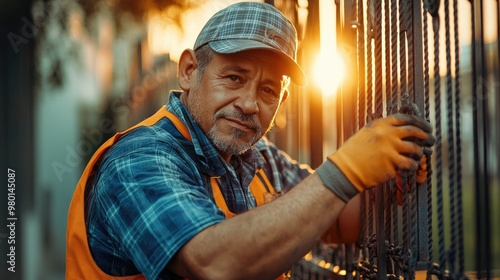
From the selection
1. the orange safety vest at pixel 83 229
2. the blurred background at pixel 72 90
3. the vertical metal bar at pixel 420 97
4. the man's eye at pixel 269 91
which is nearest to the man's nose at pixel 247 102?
the man's eye at pixel 269 91

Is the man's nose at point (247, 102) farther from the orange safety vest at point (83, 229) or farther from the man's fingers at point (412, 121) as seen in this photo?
the man's fingers at point (412, 121)

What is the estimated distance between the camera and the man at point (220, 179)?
165 centimetres

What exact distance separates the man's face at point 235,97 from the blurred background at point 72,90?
3.95 ft

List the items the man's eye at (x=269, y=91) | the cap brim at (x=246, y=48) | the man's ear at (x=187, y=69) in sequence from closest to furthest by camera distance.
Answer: the cap brim at (x=246, y=48) < the man's eye at (x=269, y=91) < the man's ear at (x=187, y=69)

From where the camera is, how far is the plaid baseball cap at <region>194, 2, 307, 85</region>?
2266 mm

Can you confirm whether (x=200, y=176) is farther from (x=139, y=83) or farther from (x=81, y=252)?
(x=139, y=83)

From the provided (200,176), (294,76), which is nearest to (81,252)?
(200,176)

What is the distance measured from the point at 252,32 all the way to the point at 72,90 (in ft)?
15.2

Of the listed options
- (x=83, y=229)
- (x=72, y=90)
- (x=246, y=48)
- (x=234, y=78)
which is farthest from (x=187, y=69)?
(x=72, y=90)

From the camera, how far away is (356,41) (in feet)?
A: 7.99

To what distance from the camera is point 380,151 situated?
65.2 inches

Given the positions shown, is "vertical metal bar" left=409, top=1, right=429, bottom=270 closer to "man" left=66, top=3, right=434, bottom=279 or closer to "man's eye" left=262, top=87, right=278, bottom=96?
"man" left=66, top=3, right=434, bottom=279

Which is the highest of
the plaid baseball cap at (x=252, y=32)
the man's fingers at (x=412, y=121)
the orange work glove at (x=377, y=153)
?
the plaid baseball cap at (x=252, y=32)

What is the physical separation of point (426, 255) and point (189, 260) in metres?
0.72
